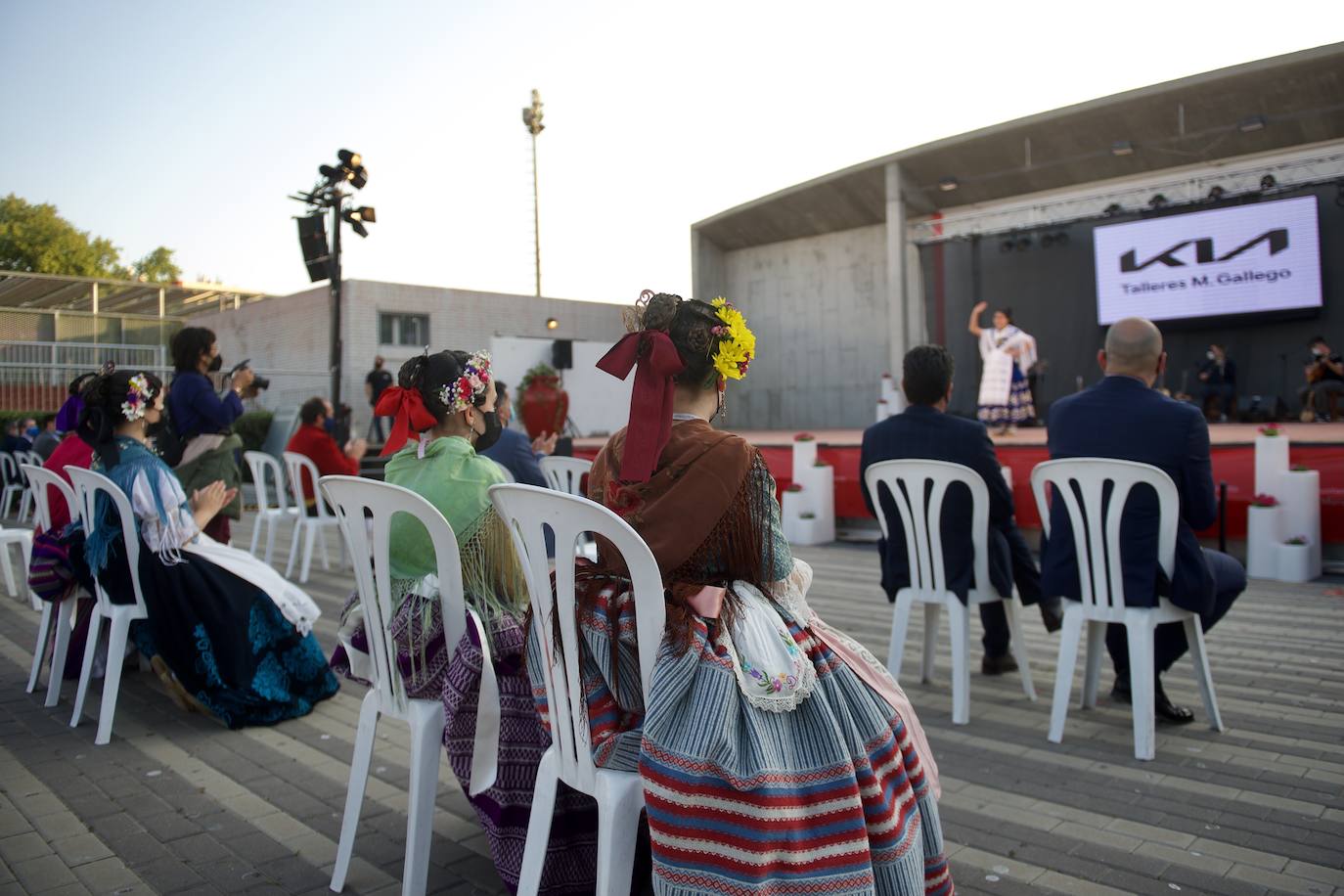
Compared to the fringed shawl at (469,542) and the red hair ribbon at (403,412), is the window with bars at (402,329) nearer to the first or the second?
the red hair ribbon at (403,412)

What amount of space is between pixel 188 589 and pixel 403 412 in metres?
1.42

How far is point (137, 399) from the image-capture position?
333cm

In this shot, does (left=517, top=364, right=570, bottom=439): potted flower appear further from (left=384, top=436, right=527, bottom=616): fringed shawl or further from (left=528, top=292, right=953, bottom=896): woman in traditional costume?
(left=528, top=292, right=953, bottom=896): woman in traditional costume

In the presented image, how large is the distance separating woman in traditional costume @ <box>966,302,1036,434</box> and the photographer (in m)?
8.72

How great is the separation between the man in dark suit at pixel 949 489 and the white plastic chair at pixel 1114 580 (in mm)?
349

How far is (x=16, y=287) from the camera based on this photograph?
18.6 meters

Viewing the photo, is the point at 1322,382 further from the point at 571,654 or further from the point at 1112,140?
the point at 571,654

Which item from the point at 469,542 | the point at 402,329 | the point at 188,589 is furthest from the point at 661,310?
the point at 402,329

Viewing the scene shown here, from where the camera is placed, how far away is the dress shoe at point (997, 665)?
3834mm

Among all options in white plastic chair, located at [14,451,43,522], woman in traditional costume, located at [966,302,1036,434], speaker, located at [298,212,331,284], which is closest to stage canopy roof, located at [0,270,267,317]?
white plastic chair, located at [14,451,43,522]

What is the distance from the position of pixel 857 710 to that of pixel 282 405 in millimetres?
14028

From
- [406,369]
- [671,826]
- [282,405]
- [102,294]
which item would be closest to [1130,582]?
[671,826]

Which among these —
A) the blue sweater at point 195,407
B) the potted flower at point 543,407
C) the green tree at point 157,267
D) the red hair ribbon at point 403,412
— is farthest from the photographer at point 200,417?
the green tree at point 157,267

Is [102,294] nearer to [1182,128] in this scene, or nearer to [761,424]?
[761,424]
